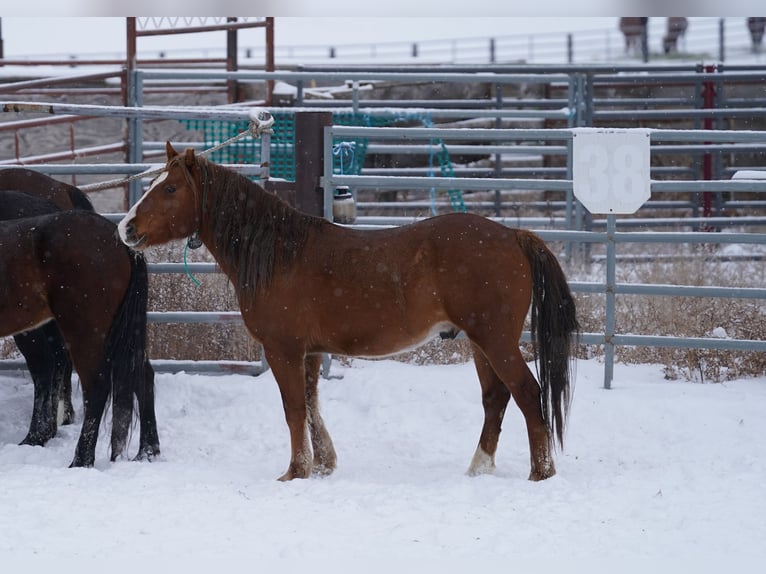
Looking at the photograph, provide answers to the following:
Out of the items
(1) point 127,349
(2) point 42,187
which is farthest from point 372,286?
(2) point 42,187

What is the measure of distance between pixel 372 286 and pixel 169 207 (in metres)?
1.03

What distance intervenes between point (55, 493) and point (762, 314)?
16.1ft

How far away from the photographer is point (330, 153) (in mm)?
5949

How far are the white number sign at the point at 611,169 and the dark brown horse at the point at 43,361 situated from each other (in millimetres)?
3270

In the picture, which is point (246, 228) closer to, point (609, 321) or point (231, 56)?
point (609, 321)

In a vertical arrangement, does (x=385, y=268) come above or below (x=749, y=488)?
above

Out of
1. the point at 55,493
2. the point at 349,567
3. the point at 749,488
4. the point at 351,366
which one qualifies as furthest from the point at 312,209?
the point at 349,567

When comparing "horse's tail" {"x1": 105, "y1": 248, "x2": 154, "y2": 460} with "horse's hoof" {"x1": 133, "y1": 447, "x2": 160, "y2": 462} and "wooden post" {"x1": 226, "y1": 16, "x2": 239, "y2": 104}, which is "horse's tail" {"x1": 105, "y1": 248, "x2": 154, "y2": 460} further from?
"wooden post" {"x1": 226, "y1": 16, "x2": 239, "y2": 104}

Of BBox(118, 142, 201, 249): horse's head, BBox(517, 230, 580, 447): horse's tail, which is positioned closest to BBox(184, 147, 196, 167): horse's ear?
BBox(118, 142, 201, 249): horse's head

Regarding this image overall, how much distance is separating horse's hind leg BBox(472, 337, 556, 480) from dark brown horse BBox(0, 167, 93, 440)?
2604 millimetres

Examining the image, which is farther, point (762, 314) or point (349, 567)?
point (762, 314)

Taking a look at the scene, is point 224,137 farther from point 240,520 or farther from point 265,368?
point 240,520

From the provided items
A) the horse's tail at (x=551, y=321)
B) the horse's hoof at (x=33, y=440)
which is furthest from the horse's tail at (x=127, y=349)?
the horse's tail at (x=551, y=321)

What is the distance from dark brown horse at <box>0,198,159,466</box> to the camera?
448 cm
